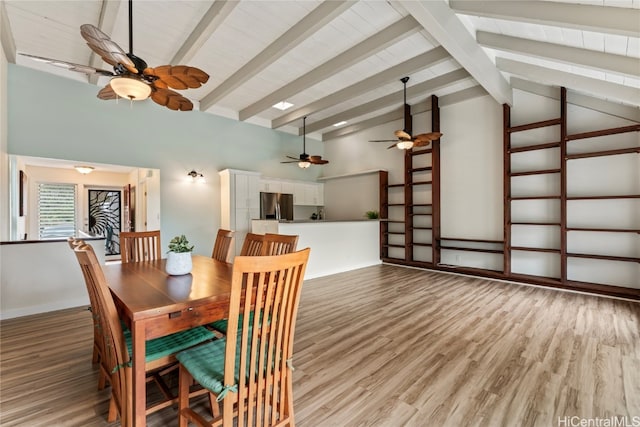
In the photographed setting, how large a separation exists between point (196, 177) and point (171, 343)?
4.86m

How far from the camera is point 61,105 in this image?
441 cm

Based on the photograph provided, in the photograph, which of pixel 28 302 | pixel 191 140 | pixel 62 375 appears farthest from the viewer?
pixel 191 140

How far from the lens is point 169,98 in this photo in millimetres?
2912

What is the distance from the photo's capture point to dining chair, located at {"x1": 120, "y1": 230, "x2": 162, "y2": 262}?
2803 mm

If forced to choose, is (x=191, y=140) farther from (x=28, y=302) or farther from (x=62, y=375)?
(x=62, y=375)

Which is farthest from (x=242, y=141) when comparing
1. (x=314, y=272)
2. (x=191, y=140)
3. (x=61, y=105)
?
(x=314, y=272)

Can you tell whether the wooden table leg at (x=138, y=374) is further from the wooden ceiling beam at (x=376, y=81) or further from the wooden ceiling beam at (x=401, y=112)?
the wooden ceiling beam at (x=401, y=112)

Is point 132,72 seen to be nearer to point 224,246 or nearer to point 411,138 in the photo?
point 224,246

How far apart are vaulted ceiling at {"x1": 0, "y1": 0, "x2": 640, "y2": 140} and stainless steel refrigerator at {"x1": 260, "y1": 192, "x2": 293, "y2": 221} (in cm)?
277

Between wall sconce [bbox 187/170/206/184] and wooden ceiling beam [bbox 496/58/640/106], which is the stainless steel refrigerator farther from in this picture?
wooden ceiling beam [bbox 496/58/640/106]

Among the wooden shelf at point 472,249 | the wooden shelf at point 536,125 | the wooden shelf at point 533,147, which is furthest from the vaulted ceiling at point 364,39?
the wooden shelf at point 472,249

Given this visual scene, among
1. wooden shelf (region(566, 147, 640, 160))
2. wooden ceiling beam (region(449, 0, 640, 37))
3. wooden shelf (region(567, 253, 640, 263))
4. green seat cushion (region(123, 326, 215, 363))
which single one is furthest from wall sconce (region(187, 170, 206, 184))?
wooden shelf (region(567, 253, 640, 263))

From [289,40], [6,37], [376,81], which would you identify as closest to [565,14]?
[376,81]

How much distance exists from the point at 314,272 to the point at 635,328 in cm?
417
